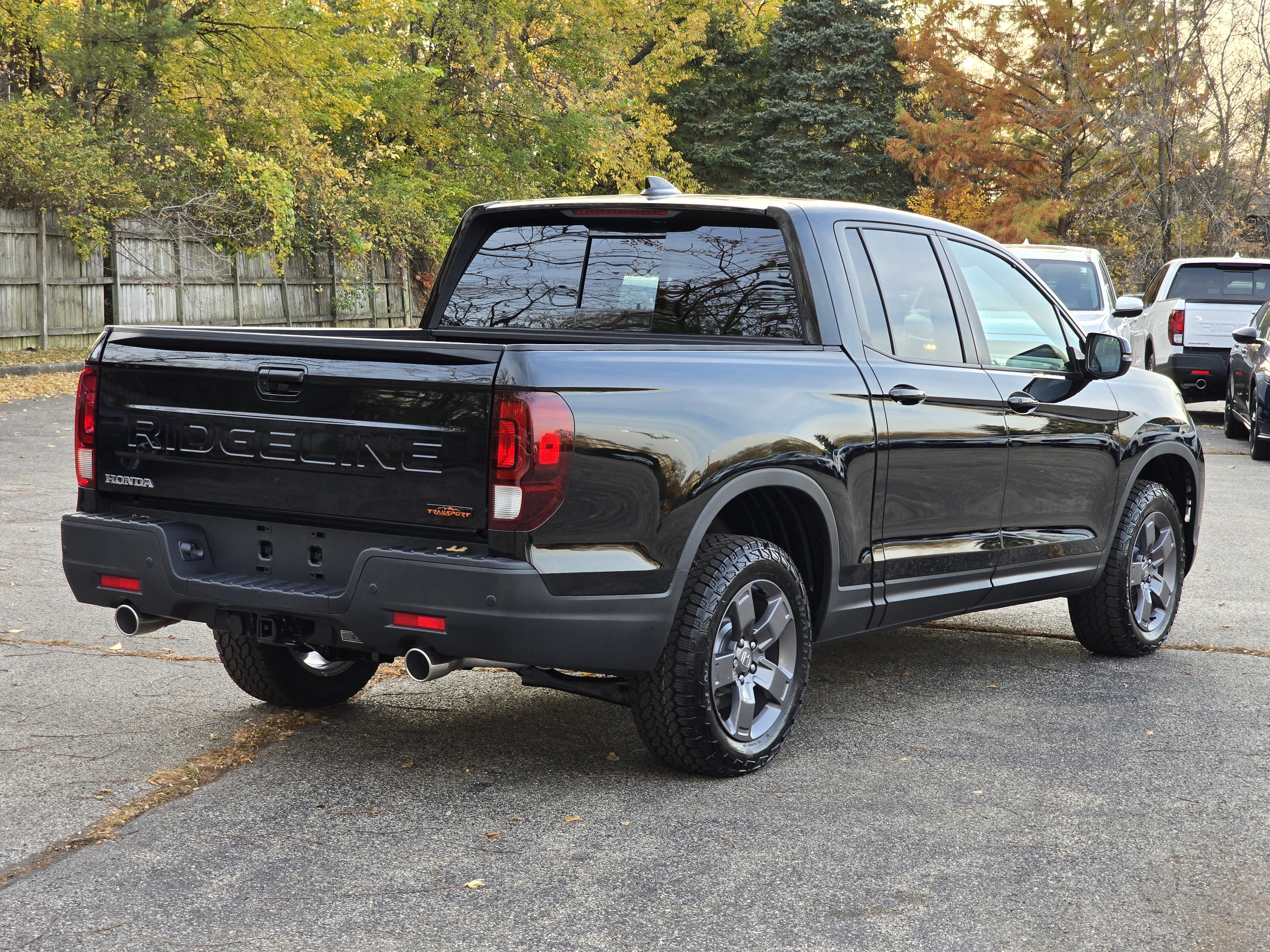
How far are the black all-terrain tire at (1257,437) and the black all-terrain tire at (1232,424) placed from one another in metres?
1.76

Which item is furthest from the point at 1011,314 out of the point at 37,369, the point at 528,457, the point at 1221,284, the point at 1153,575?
the point at 37,369

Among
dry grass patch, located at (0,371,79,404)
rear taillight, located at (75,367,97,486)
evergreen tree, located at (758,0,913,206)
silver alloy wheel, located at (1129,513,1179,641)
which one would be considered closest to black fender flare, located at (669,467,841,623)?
rear taillight, located at (75,367,97,486)

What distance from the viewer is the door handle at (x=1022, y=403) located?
5.79 metres

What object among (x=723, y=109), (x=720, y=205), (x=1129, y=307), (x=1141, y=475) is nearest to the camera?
(x=720, y=205)

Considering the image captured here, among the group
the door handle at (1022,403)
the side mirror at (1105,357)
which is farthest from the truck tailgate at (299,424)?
the side mirror at (1105,357)

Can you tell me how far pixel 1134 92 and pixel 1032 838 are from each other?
29490 millimetres

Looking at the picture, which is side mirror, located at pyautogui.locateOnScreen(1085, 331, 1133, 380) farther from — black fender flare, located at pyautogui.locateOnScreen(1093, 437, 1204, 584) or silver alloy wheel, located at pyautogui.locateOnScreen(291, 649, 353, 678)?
silver alloy wheel, located at pyautogui.locateOnScreen(291, 649, 353, 678)

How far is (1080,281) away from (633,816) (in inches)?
534

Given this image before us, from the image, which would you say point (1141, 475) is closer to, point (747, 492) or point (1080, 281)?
point (747, 492)

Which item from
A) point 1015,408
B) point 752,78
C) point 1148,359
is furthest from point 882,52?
point 1015,408

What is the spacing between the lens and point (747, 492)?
188 inches

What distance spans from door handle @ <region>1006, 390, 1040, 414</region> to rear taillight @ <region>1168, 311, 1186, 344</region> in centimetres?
1299

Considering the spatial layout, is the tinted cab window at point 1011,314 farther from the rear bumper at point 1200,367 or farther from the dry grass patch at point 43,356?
the dry grass patch at point 43,356

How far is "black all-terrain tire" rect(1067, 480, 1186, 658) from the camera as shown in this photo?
6.48 meters
